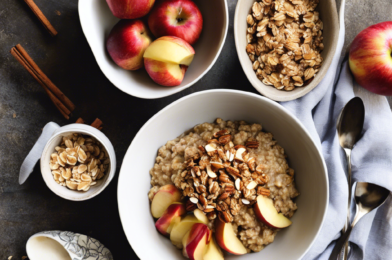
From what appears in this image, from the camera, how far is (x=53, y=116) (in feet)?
3.85

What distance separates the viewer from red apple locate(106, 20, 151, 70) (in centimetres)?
96

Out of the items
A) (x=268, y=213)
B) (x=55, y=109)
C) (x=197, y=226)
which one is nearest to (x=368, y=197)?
(x=268, y=213)

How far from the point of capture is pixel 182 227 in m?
0.92

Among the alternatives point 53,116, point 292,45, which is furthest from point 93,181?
point 292,45

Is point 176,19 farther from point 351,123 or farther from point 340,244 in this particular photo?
point 340,244

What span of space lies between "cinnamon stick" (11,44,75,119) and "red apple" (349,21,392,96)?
3.57ft

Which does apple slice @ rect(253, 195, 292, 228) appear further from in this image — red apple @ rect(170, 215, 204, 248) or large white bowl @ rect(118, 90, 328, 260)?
red apple @ rect(170, 215, 204, 248)

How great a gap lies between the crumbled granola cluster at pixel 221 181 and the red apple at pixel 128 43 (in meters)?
0.38

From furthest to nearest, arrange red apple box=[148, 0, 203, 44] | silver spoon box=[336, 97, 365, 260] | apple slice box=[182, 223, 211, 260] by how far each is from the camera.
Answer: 1. silver spoon box=[336, 97, 365, 260]
2. red apple box=[148, 0, 203, 44]
3. apple slice box=[182, 223, 211, 260]

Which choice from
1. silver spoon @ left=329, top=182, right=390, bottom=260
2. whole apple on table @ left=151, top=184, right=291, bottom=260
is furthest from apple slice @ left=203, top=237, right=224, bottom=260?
silver spoon @ left=329, top=182, right=390, bottom=260

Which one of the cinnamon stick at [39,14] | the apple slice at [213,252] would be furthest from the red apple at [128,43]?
the apple slice at [213,252]

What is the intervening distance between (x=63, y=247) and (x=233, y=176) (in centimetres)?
67

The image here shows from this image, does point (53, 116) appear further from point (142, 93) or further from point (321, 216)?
point (321, 216)

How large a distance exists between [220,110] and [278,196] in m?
0.35
